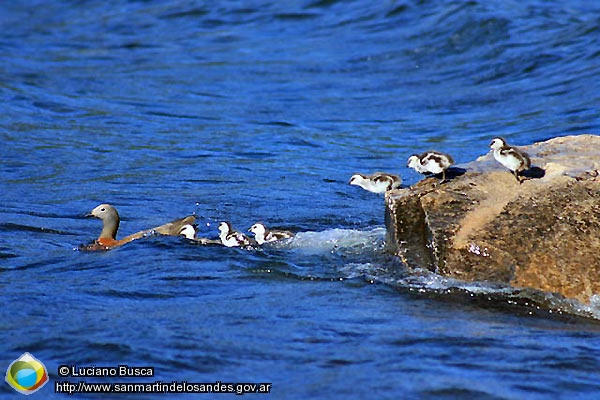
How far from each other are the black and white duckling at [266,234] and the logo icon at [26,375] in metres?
3.65

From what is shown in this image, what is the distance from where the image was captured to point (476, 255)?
27.9 ft

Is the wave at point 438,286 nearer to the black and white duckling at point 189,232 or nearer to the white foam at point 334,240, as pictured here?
the white foam at point 334,240

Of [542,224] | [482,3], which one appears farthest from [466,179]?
[482,3]

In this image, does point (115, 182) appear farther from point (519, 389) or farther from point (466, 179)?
point (519, 389)

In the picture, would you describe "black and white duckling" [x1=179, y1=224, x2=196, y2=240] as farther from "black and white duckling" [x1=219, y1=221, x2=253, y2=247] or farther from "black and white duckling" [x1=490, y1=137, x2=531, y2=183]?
"black and white duckling" [x1=490, y1=137, x2=531, y2=183]

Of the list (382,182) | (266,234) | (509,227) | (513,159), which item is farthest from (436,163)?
(266,234)

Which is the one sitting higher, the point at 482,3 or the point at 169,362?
the point at 482,3

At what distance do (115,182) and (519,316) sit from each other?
23.6 ft

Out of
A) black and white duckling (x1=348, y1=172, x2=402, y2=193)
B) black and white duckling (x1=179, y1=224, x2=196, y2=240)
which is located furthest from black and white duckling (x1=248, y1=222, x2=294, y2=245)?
black and white duckling (x1=348, y1=172, x2=402, y2=193)

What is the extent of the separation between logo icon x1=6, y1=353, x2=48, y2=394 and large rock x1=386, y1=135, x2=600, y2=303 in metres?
3.16

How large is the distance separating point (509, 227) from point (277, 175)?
6.33m

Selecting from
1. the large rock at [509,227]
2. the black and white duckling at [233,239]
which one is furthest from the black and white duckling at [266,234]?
the large rock at [509,227]

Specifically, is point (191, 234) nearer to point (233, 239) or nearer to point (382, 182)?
point (233, 239)

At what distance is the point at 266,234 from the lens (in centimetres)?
1049
